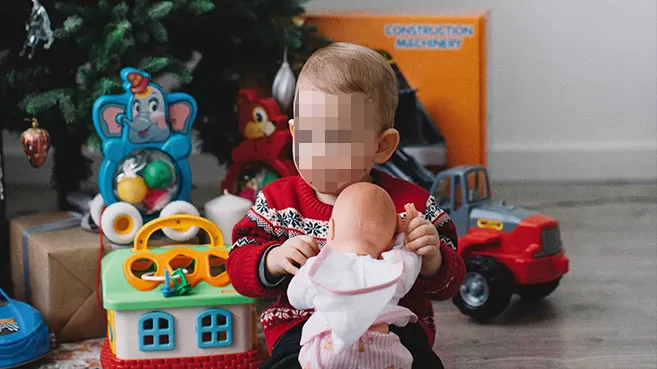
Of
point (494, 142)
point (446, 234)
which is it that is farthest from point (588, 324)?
point (494, 142)

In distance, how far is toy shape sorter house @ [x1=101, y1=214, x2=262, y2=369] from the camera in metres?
1.09

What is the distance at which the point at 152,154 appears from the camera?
4.64 feet

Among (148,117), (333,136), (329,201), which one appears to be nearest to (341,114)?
(333,136)

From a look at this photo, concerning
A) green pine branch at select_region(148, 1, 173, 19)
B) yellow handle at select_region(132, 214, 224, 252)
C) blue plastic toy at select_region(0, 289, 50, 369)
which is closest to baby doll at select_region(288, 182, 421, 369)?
yellow handle at select_region(132, 214, 224, 252)

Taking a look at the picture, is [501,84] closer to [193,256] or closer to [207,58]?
[207,58]

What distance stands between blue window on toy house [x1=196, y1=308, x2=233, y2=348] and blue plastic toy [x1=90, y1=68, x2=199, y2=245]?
26 centimetres

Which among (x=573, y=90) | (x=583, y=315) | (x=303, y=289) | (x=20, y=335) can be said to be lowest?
(x=583, y=315)

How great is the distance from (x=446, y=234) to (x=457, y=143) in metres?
1.19

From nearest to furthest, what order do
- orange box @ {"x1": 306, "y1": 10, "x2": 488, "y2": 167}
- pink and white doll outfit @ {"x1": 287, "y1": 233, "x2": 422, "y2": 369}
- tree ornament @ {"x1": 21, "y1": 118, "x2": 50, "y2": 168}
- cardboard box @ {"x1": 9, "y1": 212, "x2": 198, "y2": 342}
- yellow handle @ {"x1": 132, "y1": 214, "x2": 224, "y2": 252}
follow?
pink and white doll outfit @ {"x1": 287, "y1": 233, "x2": 422, "y2": 369}, yellow handle @ {"x1": 132, "y1": 214, "x2": 224, "y2": 252}, cardboard box @ {"x1": 9, "y1": 212, "x2": 198, "y2": 342}, tree ornament @ {"x1": 21, "y1": 118, "x2": 50, "y2": 168}, orange box @ {"x1": 306, "y1": 10, "x2": 488, "y2": 167}

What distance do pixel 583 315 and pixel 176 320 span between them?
0.77 m

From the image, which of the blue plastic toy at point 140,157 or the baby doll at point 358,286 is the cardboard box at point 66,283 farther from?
the baby doll at point 358,286

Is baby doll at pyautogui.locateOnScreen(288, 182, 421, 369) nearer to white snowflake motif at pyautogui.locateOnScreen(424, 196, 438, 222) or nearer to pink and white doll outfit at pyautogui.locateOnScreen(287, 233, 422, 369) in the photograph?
pink and white doll outfit at pyautogui.locateOnScreen(287, 233, 422, 369)

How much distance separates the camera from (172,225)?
48.1 inches

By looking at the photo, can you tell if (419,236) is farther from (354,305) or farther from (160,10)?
(160,10)
